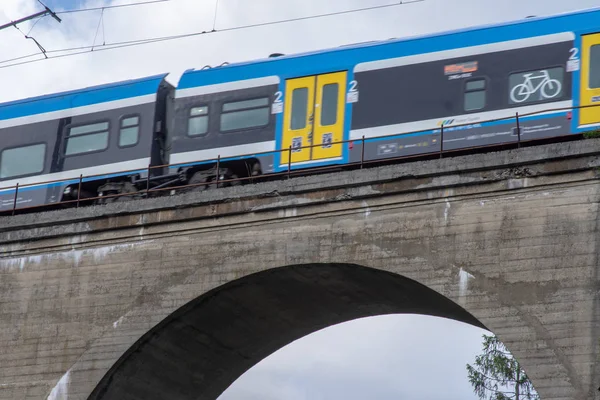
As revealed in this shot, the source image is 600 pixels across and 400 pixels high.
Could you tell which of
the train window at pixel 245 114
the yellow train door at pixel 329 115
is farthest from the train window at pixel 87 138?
the yellow train door at pixel 329 115

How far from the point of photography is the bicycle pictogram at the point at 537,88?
2353 cm

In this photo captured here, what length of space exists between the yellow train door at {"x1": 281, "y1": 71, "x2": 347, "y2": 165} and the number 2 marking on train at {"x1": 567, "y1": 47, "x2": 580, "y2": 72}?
478cm

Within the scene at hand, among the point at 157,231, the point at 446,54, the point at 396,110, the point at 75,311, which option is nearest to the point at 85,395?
the point at 75,311

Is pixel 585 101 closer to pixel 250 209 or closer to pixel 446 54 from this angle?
pixel 446 54

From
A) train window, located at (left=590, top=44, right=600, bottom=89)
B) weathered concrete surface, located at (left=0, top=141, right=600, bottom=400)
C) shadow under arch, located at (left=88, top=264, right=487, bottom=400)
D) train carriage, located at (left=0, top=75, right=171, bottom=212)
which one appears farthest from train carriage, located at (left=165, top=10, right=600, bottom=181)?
shadow under arch, located at (left=88, top=264, right=487, bottom=400)

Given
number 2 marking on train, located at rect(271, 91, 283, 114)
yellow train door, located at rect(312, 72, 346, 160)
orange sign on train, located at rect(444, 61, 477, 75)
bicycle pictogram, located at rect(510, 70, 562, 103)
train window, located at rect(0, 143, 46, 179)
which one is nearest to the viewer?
bicycle pictogram, located at rect(510, 70, 562, 103)

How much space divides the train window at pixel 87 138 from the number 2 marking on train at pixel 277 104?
4.40 m

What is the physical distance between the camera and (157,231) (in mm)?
23781

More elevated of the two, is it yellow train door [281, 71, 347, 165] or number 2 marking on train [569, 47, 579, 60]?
number 2 marking on train [569, 47, 579, 60]

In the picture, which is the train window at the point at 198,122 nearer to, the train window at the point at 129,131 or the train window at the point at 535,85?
the train window at the point at 129,131

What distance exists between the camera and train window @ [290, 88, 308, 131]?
25.5m

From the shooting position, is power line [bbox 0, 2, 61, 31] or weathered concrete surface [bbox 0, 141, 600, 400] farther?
power line [bbox 0, 2, 61, 31]

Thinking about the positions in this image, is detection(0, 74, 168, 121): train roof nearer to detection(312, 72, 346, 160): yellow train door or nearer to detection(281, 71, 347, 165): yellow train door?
detection(281, 71, 347, 165): yellow train door

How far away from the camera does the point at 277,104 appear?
26.0 metres
